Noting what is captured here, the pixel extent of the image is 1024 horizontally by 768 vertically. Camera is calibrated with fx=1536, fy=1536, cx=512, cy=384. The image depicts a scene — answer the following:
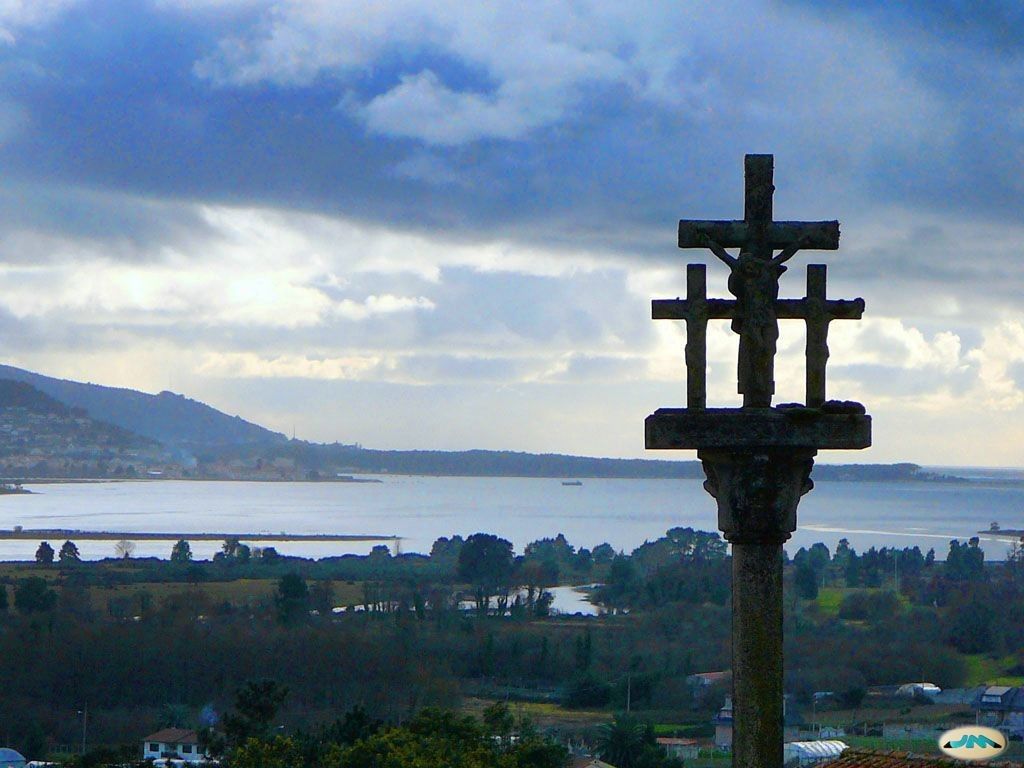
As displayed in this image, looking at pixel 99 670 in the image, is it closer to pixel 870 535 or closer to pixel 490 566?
pixel 490 566

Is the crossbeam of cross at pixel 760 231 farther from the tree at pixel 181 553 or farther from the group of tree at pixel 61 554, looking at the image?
the group of tree at pixel 61 554

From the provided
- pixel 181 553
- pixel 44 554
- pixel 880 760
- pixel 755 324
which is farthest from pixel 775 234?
pixel 44 554

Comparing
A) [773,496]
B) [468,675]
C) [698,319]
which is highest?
[698,319]

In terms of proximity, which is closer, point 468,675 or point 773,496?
point 773,496

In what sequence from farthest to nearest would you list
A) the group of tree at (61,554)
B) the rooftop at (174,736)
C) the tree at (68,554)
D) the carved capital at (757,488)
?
the group of tree at (61,554), the tree at (68,554), the rooftop at (174,736), the carved capital at (757,488)

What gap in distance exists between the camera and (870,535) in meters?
190

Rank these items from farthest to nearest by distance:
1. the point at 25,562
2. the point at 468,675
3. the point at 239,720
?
the point at 25,562 → the point at 468,675 → the point at 239,720

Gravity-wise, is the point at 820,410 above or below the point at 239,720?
above

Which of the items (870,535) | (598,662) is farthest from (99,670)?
(870,535)

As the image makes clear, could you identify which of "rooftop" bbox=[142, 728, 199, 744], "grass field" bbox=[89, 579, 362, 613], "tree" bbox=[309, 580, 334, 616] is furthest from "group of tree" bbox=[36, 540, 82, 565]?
"rooftop" bbox=[142, 728, 199, 744]

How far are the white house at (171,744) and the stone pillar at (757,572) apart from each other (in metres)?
46.5

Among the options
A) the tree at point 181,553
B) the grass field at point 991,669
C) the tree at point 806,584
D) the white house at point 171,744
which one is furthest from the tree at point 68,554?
the grass field at point 991,669

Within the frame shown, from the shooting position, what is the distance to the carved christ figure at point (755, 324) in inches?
228

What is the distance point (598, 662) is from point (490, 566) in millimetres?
41304
